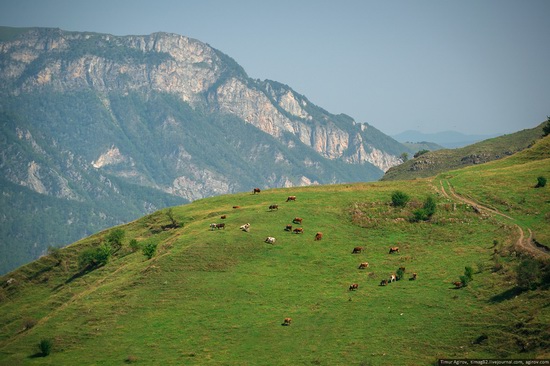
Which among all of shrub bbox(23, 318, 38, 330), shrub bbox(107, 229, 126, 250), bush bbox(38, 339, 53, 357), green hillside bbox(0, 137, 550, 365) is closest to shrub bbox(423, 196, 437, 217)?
green hillside bbox(0, 137, 550, 365)

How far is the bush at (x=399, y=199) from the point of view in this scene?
108438mm

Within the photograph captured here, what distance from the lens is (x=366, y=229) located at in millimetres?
101438

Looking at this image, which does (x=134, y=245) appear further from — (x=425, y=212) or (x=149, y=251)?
(x=425, y=212)

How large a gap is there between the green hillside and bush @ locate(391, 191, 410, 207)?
1641mm

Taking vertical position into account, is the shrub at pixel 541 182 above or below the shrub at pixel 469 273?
above

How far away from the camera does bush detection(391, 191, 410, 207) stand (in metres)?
108

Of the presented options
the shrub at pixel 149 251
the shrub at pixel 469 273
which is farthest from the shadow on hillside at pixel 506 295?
the shrub at pixel 149 251

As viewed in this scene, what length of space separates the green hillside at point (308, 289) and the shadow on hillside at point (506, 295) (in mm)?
216

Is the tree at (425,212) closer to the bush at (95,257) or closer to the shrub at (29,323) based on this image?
the bush at (95,257)

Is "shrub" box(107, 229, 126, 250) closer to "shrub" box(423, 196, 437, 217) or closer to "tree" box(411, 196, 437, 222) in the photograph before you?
"tree" box(411, 196, 437, 222)

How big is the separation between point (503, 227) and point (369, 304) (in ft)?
104

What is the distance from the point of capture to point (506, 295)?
69688 mm

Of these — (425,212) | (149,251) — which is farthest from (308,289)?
(425,212)

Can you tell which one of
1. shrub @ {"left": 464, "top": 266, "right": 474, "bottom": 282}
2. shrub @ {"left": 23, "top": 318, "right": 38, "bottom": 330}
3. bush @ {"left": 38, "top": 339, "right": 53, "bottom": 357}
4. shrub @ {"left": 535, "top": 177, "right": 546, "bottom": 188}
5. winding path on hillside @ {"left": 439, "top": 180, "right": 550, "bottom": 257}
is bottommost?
bush @ {"left": 38, "top": 339, "right": 53, "bottom": 357}
